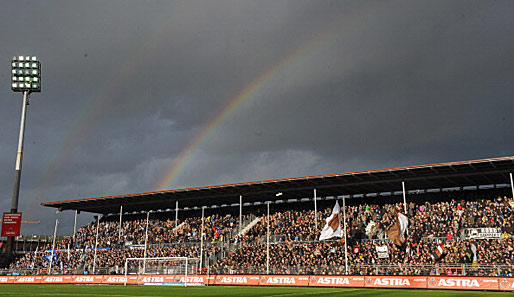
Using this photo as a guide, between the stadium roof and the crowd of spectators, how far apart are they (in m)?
2.68

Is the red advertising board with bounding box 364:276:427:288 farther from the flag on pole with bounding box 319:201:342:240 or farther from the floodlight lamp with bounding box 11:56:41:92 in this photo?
the floodlight lamp with bounding box 11:56:41:92

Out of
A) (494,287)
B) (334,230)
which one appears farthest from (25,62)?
(494,287)

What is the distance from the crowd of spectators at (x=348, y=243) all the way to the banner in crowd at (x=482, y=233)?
45 centimetres

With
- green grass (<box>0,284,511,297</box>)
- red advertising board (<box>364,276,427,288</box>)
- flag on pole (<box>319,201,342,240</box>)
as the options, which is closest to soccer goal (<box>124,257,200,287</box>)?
green grass (<box>0,284,511,297</box>)

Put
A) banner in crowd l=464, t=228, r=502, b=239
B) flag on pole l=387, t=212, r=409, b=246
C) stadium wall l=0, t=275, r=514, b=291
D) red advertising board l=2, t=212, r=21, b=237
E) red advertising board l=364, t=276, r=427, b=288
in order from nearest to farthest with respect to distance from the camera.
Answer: stadium wall l=0, t=275, r=514, b=291 → red advertising board l=364, t=276, r=427, b=288 → flag on pole l=387, t=212, r=409, b=246 → banner in crowd l=464, t=228, r=502, b=239 → red advertising board l=2, t=212, r=21, b=237

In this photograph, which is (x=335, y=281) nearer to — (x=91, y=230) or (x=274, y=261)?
(x=274, y=261)

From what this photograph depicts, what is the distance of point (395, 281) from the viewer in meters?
35.8

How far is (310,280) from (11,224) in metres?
54.8

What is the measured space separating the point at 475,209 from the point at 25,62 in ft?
238

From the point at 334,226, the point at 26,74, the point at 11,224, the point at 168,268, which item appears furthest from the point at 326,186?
the point at 26,74

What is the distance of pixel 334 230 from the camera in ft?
153

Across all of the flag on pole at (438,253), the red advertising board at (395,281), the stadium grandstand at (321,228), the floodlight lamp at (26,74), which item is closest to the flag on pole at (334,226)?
the stadium grandstand at (321,228)

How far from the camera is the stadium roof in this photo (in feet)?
160

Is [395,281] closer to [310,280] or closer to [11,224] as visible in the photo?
[310,280]
